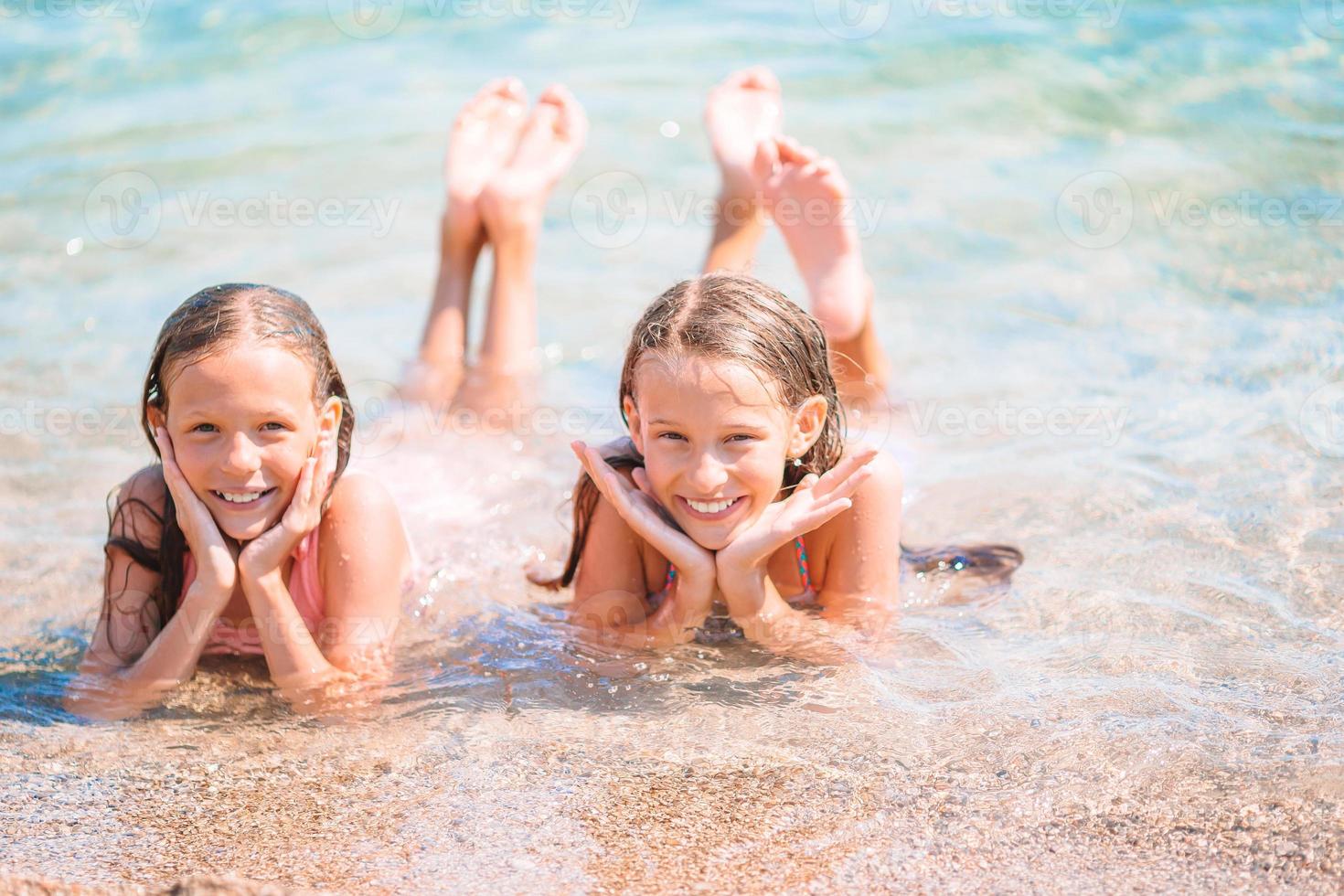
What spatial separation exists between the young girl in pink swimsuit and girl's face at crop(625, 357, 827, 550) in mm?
779

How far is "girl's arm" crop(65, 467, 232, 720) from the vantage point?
3.33 metres

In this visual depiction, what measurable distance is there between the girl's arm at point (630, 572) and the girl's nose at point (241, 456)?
2.53ft

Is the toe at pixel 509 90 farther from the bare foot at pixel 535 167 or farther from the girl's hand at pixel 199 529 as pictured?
the girl's hand at pixel 199 529

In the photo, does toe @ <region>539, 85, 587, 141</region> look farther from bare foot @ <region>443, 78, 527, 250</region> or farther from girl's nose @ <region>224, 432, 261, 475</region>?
girl's nose @ <region>224, 432, 261, 475</region>

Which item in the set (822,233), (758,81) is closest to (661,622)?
(822,233)

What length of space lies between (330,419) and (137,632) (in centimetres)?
76

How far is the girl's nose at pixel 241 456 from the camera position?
3.21m

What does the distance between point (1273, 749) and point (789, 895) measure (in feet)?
3.72

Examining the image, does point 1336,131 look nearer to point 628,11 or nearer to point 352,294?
point 628,11

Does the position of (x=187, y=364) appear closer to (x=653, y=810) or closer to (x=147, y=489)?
(x=147, y=489)

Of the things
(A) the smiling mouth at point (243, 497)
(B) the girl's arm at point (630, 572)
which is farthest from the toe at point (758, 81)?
(A) the smiling mouth at point (243, 497)

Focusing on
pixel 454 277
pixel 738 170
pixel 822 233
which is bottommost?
pixel 454 277

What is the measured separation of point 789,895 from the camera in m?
2.47

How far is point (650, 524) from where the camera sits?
337 centimetres
